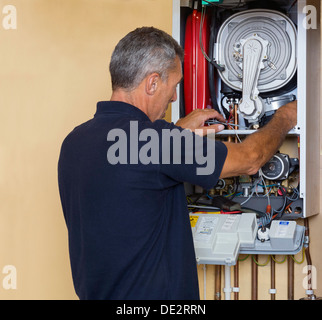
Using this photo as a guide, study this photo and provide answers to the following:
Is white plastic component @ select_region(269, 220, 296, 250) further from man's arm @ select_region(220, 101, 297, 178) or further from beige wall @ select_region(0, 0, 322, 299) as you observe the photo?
beige wall @ select_region(0, 0, 322, 299)

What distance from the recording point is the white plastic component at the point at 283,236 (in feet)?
5.80

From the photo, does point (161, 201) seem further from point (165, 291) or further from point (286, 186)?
point (286, 186)

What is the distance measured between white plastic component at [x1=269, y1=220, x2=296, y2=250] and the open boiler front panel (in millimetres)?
39

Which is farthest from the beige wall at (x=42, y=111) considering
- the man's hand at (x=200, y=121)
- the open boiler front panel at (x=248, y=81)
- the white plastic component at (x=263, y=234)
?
the white plastic component at (x=263, y=234)

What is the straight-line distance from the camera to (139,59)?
1528 millimetres

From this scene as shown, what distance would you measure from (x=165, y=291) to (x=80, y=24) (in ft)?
5.54

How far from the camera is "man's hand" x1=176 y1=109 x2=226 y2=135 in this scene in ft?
5.96

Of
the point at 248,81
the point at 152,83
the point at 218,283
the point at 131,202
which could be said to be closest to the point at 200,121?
the point at 248,81

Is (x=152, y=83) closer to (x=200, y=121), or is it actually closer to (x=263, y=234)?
(x=200, y=121)

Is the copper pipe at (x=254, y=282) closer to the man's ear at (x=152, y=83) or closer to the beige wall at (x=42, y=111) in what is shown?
the beige wall at (x=42, y=111)

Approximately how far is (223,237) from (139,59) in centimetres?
71

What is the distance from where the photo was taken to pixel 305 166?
1.85 m
